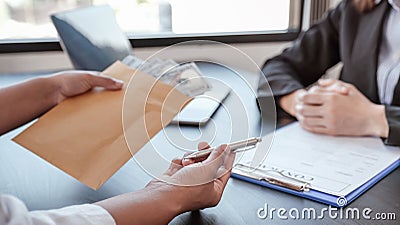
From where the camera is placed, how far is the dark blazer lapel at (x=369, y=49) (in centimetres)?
130

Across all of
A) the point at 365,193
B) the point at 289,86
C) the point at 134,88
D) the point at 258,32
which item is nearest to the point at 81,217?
the point at 134,88

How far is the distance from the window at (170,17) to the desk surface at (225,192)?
1094 mm

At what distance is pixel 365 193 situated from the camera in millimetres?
799

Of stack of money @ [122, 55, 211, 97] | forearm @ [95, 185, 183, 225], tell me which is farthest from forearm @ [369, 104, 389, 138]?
forearm @ [95, 185, 183, 225]

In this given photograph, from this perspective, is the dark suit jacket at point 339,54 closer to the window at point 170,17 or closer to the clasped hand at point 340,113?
the clasped hand at point 340,113

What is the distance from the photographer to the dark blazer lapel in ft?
4.28

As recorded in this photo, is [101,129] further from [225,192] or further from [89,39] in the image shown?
[89,39]

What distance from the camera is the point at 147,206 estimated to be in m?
0.66

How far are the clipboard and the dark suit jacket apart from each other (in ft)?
0.82

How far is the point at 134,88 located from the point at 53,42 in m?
1.14

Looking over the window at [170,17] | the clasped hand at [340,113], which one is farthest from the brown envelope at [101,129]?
the window at [170,17]

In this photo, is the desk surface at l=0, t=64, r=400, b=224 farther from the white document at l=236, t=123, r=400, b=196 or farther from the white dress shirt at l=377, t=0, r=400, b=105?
the white dress shirt at l=377, t=0, r=400, b=105

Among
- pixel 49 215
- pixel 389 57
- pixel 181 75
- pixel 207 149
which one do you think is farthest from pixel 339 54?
pixel 49 215

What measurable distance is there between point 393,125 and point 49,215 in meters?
0.73
